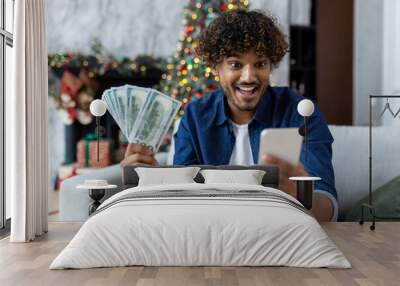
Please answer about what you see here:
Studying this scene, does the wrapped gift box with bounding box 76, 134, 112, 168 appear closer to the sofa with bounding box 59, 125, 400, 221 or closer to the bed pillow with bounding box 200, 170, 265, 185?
the sofa with bounding box 59, 125, 400, 221

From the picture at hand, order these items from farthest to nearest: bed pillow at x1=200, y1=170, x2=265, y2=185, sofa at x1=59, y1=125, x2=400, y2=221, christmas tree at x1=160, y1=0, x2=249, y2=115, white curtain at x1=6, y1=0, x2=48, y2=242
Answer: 1. christmas tree at x1=160, y1=0, x2=249, y2=115
2. sofa at x1=59, y1=125, x2=400, y2=221
3. bed pillow at x1=200, y1=170, x2=265, y2=185
4. white curtain at x1=6, y1=0, x2=48, y2=242

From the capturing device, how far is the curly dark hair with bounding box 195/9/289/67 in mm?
5020

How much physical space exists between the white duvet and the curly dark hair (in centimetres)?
186

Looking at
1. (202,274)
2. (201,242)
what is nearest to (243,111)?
(201,242)

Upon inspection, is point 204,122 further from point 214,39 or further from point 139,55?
point 139,55

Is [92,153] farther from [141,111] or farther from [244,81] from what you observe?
[244,81]

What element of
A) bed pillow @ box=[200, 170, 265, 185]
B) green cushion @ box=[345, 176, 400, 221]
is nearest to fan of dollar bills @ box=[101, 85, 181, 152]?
bed pillow @ box=[200, 170, 265, 185]

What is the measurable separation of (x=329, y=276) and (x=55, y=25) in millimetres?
6460

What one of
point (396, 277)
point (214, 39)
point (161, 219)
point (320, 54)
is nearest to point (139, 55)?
point (320, 54)

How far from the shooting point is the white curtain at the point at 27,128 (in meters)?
4.51

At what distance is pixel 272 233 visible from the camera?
137 inches

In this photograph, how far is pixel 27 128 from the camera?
4.56 meters

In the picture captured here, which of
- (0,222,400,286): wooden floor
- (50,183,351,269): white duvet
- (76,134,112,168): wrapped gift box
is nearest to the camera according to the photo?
(0,222,400,286): wooden floor

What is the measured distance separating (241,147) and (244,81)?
511mm
